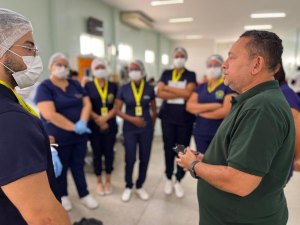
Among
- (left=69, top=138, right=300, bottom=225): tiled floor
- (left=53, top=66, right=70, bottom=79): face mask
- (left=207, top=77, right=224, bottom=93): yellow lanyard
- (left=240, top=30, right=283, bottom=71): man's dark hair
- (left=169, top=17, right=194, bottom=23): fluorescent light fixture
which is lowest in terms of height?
(left=69, top=138, right=300, bottom=225): tiled floor

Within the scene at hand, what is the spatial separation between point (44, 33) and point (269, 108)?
13.1 feet

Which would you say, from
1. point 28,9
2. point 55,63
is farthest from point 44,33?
point 55,63

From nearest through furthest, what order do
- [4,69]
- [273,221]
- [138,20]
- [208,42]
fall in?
[4,69] → [273,221] → [138,20] → [208,42]

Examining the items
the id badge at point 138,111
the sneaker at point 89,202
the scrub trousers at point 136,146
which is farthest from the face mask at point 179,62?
the sneaker at point 89,202

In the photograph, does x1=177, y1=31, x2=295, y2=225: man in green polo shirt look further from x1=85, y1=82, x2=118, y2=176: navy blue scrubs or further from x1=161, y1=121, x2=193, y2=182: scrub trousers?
x1=85, y1=82, x2=118, y2=176: navy blue scrubs

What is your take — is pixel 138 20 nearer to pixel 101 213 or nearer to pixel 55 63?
pixel 55 63

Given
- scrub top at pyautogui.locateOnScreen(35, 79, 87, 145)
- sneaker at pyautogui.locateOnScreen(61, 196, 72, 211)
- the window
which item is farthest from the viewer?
the window

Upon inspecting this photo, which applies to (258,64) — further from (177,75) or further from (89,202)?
(89,202)

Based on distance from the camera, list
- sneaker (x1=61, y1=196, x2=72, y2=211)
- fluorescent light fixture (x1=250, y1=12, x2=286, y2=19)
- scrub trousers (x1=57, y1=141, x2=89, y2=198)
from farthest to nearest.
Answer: fluorescent light fixture (x1=250, y1=12, x2=286, y2=19) → sneaker (x1=61, y1=196, x2=72, y2=211) → scrub trousers (x1=57, y1=141, x2=89, y2=198)

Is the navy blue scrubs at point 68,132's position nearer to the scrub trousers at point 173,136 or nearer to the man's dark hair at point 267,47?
the scrub trousers at point 173,136

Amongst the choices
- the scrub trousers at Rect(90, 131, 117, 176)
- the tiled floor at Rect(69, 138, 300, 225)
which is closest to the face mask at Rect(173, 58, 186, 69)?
the scrub trousers at Rect(90, 131, 117, 176)

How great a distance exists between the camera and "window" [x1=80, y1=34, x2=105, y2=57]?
16.9ft

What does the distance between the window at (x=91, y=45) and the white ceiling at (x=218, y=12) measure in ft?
3.16

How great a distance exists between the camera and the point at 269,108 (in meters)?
0.87
